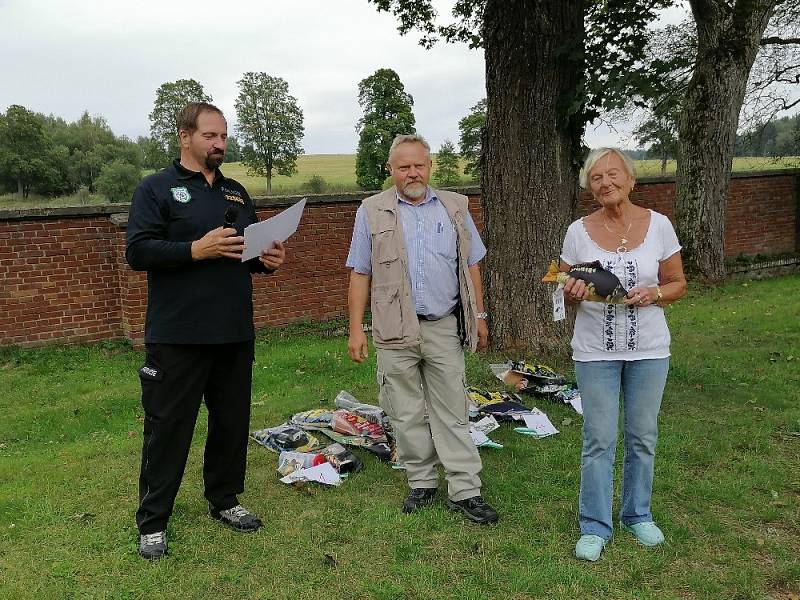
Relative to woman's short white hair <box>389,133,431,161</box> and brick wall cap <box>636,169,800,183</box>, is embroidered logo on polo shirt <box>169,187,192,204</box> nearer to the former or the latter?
woman's short white hair <box>389,133,431,161</box>

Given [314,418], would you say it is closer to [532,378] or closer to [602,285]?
[532,378]

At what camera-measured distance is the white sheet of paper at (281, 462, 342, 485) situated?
4539mm

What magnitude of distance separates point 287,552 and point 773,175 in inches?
664

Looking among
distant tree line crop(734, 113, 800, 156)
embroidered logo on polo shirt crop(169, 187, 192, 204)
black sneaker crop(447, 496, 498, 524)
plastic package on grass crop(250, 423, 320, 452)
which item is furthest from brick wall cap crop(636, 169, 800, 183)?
embroidered logo on polo shirt crop(169, 187, 192, 204)

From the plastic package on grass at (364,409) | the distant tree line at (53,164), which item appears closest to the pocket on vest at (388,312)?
the plastic package on grass at (364,409)

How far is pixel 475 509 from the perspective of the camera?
3.98 meters

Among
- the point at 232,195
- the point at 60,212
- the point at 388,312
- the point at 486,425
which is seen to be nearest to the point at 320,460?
the point at 486,425

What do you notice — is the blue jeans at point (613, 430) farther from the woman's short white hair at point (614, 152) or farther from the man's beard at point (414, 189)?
the man's beard at point (414, 189)

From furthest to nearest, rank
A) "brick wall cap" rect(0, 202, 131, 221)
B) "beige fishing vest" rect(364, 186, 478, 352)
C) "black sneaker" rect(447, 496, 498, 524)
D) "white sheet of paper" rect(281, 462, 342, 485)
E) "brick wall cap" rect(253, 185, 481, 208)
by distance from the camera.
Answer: "brick wall cap" rect(253, 185, 481, 208) < "brick wall cap" rect(0, 202, 131, 221) < "white sheet of paper" rect(281, 462, 342, 485) < "black sneaker" rect(447, 496, 498, 524) < "beige fishing vest" rect(364, 186, 478, 352)

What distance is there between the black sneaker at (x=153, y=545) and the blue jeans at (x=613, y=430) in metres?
2.18

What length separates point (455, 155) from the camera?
37406 mm

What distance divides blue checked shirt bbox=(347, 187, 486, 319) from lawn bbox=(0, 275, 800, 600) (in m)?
1.23

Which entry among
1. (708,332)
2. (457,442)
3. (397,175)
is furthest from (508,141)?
(708,332)

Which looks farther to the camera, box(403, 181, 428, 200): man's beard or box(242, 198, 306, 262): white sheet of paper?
box(403, 181, 428, 200): man's beard
